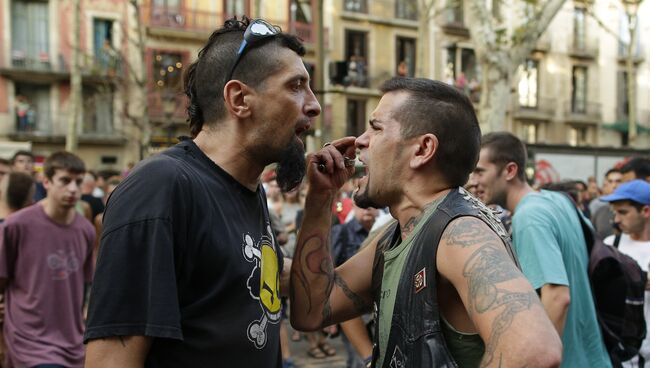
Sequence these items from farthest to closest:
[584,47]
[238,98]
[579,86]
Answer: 1. [579,86]
2. [584,47]
3. [238,98]

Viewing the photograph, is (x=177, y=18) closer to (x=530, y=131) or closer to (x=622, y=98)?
(x=530, y=131)

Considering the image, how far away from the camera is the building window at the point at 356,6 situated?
107 ft

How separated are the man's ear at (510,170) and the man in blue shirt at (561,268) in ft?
0.99

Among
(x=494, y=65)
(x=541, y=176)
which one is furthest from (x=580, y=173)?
(x=494, y=65)

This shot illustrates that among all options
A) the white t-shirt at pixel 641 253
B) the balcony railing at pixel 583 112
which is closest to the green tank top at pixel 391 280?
the white t-shirt at pixel 641 253

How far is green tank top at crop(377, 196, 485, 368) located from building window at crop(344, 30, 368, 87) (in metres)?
30.4

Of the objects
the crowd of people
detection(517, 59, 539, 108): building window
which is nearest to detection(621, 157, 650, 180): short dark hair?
the crowd of people

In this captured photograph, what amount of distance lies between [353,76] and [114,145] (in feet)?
36.4

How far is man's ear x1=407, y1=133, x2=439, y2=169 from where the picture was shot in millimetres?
2195

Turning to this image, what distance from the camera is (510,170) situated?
424 cm

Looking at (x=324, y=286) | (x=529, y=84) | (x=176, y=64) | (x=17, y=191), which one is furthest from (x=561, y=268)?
(x=529, y=84)

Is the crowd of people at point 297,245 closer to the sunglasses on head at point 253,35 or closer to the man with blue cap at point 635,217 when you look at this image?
the sunglasses on head at point 253,35

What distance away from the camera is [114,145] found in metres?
29.4

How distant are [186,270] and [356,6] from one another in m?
32.2
